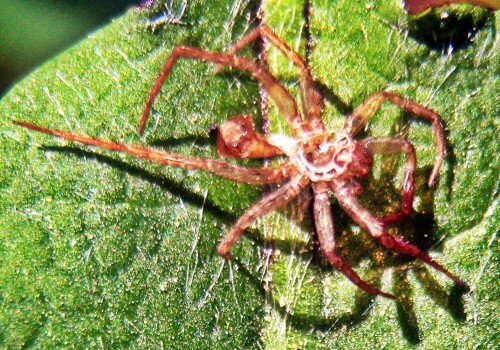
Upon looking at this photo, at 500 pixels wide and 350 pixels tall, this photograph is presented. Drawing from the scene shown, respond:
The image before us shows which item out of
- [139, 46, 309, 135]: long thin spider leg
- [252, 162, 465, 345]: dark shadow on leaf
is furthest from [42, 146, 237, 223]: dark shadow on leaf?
[252, 162, 465, 345]: dark shadow on leaf

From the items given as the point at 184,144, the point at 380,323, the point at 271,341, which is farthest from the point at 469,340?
the point at 184,144

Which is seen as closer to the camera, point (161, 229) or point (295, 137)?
point (161, 229)

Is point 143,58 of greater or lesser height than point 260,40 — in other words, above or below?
below

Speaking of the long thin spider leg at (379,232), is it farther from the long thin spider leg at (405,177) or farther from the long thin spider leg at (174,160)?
the long thin spider leg at (174,160)

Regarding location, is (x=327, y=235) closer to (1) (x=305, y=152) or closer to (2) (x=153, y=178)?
(1) (x=305, y=152)

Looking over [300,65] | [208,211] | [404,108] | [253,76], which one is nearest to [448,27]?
[404,108]

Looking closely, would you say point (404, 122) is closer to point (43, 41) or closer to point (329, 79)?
point (329, 79)

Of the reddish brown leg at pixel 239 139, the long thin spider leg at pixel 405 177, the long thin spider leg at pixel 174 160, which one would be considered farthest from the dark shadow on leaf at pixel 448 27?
the long thin spider leg at pixel 174 160
